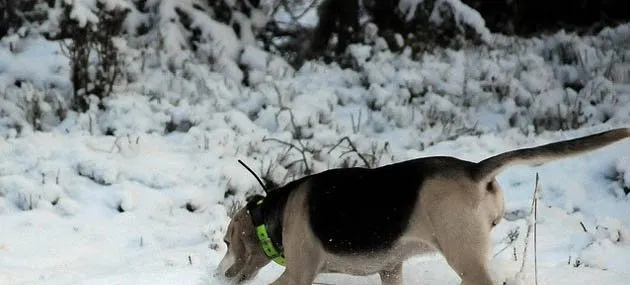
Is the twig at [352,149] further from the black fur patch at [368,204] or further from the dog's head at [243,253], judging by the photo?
the black fur patch at [368,204]

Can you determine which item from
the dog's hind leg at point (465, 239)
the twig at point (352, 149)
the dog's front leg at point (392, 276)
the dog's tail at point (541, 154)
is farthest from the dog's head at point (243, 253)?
the twig at point (352, 149)

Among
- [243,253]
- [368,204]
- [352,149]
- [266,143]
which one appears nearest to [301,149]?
[266,143]

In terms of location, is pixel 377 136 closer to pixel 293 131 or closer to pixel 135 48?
pixel 293 131

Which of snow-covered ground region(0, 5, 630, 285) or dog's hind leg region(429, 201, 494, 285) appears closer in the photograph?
dog's hind leg region(429, 201, 494, 285)

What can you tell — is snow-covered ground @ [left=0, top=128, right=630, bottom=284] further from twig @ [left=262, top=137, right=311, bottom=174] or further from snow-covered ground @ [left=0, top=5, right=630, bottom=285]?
A: twig @ [left=262, top=137, right=311, bottom=174]

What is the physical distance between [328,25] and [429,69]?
5.10ft

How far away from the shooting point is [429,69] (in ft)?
36.5

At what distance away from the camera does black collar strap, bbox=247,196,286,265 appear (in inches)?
213

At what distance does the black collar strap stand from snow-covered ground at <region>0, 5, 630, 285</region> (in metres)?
0.52

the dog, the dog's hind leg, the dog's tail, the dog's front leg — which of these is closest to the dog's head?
the dog

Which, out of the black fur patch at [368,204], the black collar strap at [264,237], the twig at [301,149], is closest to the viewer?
the black fur patch at [368,204]

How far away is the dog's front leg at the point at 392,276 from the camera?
18.0 feet

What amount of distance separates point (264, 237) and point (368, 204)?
710 millimetres

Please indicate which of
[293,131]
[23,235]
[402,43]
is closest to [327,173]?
[23,235]
